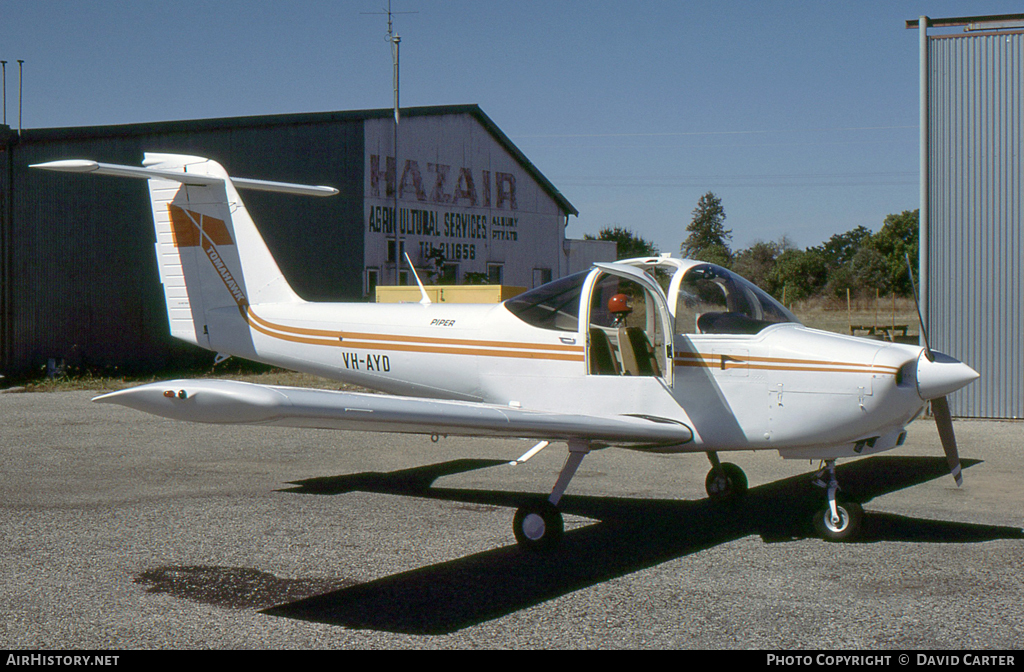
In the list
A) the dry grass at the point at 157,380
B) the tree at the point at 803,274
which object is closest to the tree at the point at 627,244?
the tree at the point at 803,274

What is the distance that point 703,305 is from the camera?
6.46m

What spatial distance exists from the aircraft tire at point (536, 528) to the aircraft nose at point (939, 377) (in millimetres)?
2472

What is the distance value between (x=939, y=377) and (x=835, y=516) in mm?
1146

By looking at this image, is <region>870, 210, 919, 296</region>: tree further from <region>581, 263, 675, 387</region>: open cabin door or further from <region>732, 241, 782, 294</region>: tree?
<region>581, 263, 675, 387</region>: open cabin door

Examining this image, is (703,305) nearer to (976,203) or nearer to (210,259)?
(210,259)

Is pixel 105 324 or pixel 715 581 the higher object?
pixel 105 324

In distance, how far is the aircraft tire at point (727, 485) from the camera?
24.2 feet

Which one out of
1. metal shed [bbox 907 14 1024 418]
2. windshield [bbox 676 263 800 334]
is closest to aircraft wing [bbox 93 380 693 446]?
windshield [bbox 676 263 800 334]

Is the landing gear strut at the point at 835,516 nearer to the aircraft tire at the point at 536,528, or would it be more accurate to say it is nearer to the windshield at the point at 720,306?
the windshield at the point at 720,306

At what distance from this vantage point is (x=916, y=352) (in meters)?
5.91

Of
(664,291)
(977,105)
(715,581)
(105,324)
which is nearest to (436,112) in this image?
(105,324)
